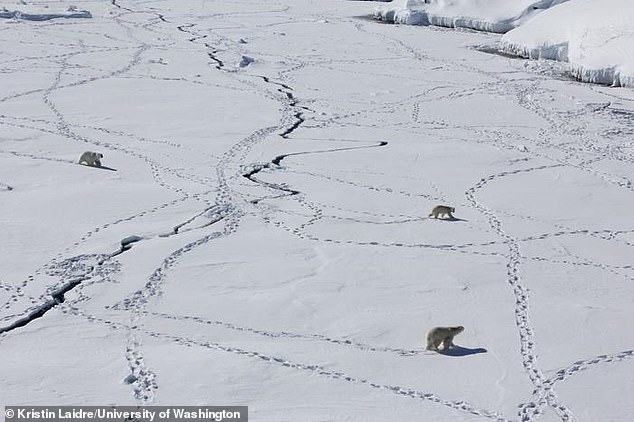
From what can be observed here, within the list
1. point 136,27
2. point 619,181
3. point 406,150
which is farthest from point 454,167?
point 136,27

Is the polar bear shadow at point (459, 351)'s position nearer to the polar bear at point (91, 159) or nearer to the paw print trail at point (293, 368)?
the paw print trail at point (293, 368)

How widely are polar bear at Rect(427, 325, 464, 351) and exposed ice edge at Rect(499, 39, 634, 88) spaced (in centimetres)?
1077

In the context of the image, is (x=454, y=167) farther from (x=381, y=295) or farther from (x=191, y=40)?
(x=191, y=40)

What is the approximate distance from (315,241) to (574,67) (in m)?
10.1

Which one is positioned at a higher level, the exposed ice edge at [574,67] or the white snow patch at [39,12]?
the white snow patch at [39,12]

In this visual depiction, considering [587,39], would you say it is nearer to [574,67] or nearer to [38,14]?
[574,67]

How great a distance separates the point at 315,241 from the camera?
25.1 feet

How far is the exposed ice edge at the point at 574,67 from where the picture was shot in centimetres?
1497

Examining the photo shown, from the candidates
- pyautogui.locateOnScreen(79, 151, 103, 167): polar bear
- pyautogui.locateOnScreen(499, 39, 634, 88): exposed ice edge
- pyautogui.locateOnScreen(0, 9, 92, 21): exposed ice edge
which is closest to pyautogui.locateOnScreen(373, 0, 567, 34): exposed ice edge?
pyautogui.locateOnScreen(499, 39, 634, 88): exposed ice edge

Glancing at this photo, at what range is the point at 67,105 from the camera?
1259 cm

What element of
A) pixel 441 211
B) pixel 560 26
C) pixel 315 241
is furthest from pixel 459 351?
pixel 560 26

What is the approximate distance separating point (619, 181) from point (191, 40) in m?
11.9

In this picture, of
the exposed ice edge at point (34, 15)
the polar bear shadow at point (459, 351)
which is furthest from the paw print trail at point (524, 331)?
the exposed ice edge at point (34, 15)

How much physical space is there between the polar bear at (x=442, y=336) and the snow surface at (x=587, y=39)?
1079cm
